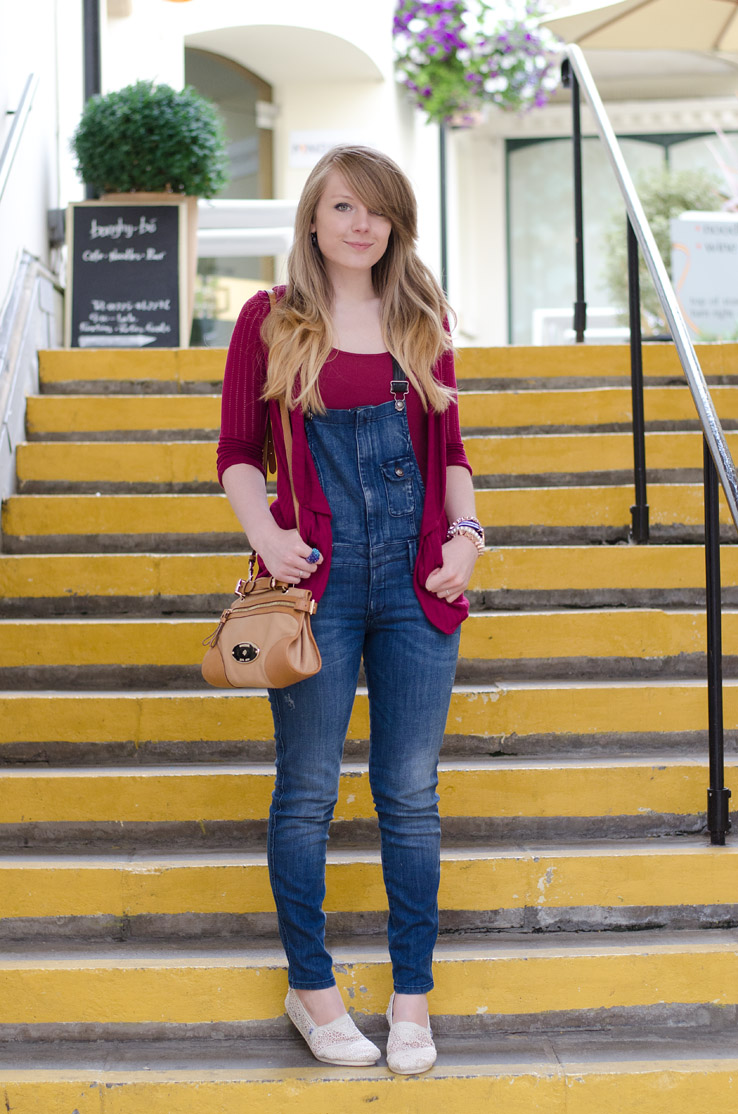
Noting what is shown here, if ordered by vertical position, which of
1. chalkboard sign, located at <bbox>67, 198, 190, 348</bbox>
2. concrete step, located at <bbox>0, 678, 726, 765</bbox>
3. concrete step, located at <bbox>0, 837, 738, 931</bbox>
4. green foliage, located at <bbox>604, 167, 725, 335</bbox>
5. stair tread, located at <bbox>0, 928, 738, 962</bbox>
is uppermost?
green foliage, located at <bbox>604, 167, 725, 335</bbox>

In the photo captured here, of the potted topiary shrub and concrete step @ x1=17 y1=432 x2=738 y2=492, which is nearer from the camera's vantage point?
concrete step @ x1=17 y1=432 x2=738 y2=492

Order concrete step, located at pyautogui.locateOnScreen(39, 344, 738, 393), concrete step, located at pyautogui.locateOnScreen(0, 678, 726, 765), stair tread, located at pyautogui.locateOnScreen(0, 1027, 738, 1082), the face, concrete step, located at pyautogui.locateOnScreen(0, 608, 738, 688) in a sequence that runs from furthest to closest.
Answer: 1. concrete step, located at pyautogui.locateOnScreen(39, 344, 738, 393)
2. concrete step, located at pyautogui.locateOnScreen(0, 608, 738, 688)
3. concrete step, located at pyautogui.locateOnScreen(0, 678, 726, 765)
4. stair tread, located at pyautogui.locateOnScreen(0, 1027, 738, 1082)
5. the face

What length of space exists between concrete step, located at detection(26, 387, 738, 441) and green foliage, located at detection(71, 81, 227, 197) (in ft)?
3.85

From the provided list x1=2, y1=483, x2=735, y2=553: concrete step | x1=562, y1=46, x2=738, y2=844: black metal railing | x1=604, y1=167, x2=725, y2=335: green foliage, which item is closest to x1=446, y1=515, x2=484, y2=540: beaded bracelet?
x1=562, y1=46, x2=738, y2=844: black metal railing

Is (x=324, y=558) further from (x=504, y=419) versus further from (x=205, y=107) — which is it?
(x=205, y=107)

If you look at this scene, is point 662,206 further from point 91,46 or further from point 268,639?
point 268,639

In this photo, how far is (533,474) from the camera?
3170 mm

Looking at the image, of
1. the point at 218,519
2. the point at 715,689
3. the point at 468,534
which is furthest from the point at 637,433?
the point at 468,534

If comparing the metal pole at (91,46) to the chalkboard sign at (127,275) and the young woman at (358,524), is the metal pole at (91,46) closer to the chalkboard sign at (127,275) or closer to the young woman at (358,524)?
the chalkboard sign at (127,275)

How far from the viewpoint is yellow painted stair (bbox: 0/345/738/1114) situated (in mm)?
1854

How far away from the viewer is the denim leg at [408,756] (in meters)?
1.69

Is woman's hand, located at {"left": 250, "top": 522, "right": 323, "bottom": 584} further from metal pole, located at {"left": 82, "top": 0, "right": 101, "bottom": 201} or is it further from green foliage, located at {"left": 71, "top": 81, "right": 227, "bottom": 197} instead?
metal pole, located at {"left": 82, "top": 0, "right": 101, "bottom": 201}

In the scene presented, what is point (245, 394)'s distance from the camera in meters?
1.70

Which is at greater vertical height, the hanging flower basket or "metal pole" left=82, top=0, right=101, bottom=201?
the hanging flower basket
